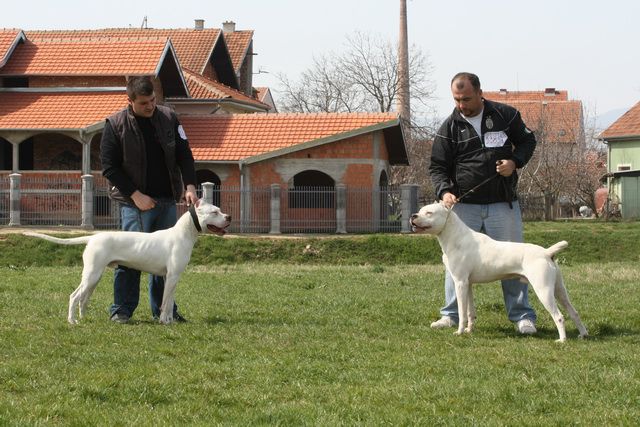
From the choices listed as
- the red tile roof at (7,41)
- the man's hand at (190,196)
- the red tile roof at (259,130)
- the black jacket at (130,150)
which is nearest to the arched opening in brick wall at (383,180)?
the red tile roof at (259,130)

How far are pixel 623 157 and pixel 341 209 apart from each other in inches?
1029

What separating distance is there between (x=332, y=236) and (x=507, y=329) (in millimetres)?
21810

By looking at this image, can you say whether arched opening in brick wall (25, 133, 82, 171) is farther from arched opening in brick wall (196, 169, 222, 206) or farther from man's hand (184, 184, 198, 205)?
man's hand (184, 184, 198, 205)

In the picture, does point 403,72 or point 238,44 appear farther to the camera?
point 403,72

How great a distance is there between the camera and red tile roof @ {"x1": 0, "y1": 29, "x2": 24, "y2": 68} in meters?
38.1

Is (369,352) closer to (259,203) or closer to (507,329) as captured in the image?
(507,329)

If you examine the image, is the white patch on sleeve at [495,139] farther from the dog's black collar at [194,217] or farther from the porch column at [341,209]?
the porch column at [341,209]

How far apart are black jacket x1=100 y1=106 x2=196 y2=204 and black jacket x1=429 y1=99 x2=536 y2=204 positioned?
2525 millimetres

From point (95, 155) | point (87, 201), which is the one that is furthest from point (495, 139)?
point (95, 155)

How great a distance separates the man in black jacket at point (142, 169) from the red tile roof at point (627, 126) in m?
46.3

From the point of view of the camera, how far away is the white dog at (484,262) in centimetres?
958

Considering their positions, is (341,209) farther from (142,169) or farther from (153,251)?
(153,251)

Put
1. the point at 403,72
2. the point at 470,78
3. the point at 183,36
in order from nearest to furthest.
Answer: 1. the point at 470,78
2. the point at 183,36
3. the point at 403,72

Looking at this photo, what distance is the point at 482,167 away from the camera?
10547 mm
